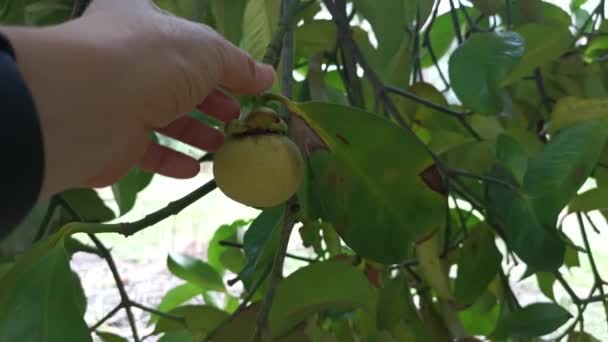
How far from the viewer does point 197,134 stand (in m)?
0.44

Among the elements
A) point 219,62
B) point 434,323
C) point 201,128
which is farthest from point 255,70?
point 434,323

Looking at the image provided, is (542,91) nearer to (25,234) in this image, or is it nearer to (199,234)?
(25,234)

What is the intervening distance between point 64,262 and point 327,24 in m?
0.28

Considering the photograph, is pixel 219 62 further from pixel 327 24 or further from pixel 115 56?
pixel 327 24

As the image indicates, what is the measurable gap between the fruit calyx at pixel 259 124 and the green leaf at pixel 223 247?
314mm

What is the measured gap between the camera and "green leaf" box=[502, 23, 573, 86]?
46 centimetres

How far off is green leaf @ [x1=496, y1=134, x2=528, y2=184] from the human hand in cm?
17

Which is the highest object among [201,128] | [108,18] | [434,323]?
[108,18]

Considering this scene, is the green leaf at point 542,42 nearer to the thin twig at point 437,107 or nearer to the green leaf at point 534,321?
the thin twig at point 437,107

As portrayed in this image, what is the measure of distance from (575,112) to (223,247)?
37cm

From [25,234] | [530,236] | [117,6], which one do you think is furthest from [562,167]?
[25,234]

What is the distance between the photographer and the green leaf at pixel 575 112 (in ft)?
1.37

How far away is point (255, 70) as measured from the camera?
0.33 meters

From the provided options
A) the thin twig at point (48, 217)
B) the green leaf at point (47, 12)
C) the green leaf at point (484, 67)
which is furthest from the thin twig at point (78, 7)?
the green leaf at point (484, 67)
